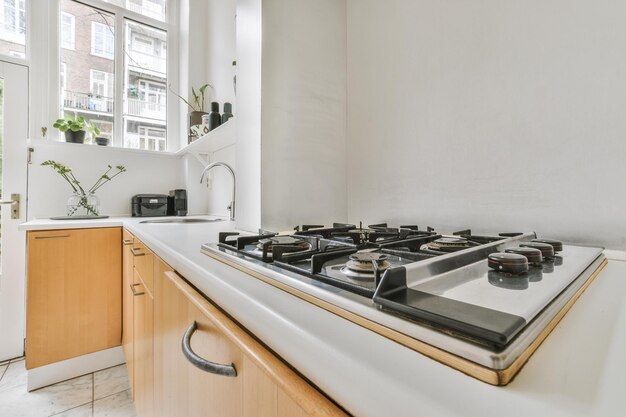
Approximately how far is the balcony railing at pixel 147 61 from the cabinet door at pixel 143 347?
2125mm

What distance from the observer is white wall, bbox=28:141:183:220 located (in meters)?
2.06

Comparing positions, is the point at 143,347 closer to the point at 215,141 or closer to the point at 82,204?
the point at 215,141

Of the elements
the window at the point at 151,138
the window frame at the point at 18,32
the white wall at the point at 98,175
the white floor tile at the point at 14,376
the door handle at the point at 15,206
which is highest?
the window frame at the point at 18,32

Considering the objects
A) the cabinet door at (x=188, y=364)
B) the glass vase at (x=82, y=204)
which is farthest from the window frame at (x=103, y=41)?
the cabinet door at (x=188, y=364)

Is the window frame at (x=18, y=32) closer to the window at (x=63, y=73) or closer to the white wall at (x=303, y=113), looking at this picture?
the window at (x=63, y=73)

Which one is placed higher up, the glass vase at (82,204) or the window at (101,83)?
the window at (101,83)

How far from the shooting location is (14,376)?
174cm

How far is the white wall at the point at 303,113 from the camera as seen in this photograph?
114 centimetres

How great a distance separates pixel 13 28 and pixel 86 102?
0.57m

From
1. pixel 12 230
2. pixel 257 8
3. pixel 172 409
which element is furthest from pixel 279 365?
pixel 12 230

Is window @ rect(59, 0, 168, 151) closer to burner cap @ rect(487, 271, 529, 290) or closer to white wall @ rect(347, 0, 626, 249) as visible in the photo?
white wall @ rect(347, 0, 626, 249)

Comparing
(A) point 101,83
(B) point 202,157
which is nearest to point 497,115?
(B) point 202,157

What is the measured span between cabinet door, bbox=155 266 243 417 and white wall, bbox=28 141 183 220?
187cm

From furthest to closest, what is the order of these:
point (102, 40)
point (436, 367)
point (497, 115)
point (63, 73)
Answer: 1. point (102, 40)
2. point (63, 73)
3. point (497, 115)
4. point (436, 367)
